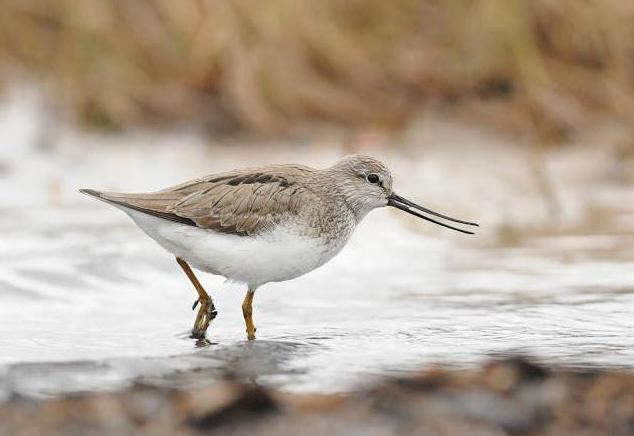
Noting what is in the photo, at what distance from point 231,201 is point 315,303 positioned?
3.35 ft

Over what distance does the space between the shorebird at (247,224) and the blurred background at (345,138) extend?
0.40 m

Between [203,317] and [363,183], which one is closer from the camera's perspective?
[203,317]

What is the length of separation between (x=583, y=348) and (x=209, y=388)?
176 centimetres

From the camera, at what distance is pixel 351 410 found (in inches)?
191

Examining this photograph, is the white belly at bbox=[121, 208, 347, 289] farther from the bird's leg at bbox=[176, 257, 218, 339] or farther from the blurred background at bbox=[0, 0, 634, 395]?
the blurred background at bbox=[0, 0, 634, 395]

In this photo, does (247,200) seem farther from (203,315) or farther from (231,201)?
(203,315)

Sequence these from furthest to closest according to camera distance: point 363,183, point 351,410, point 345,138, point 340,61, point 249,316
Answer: point 340,61 < point 345,138 < point 363,183 < point 249,316 < point 351,410

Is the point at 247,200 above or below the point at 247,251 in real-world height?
above

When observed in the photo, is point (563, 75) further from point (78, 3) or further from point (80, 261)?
point (80, 261)

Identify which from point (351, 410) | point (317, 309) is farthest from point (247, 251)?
point (351, 410)

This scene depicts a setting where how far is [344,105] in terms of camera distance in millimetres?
12375

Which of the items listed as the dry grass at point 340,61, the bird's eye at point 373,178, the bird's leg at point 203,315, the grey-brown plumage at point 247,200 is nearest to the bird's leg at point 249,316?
the bird's leg at point 203,315

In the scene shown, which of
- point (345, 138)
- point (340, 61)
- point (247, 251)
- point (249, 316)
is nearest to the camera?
point (247, 251)

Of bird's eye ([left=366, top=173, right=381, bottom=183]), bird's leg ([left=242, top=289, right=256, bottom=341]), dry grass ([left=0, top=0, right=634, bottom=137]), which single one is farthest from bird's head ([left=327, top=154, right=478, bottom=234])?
dry grass ([left=0, top=0, right=634, bottom=137])
